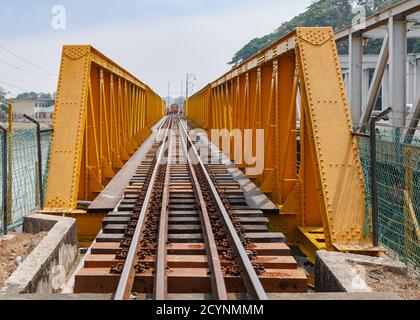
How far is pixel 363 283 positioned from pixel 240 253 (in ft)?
4.15

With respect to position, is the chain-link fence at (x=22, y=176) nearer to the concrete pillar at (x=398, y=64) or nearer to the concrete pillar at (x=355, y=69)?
the concrete pillar at (x=398, y=64)

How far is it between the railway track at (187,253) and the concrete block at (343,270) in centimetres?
23

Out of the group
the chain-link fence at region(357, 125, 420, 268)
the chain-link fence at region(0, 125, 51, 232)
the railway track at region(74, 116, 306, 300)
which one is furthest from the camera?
the chain-link fence at region(0, 125, 51, 232)

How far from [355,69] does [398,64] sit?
4230 mm

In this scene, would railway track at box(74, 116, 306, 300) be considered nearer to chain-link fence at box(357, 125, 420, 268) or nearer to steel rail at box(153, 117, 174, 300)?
steel rail at box(153, 117, 174, 300)

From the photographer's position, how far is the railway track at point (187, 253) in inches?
172

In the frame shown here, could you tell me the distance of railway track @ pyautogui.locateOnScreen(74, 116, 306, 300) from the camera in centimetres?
436

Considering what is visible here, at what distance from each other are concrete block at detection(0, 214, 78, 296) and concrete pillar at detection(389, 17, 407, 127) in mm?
7614

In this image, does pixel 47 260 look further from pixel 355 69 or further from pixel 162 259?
pixel 355 69

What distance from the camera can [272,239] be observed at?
5719mm

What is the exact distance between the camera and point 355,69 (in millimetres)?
14773

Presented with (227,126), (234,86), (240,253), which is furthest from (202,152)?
(240,253)

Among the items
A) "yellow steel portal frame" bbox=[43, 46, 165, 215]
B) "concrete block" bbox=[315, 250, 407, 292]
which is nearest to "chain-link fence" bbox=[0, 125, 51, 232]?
"yellow steel portal frame" bbox=[43, 46, 165, 215]
